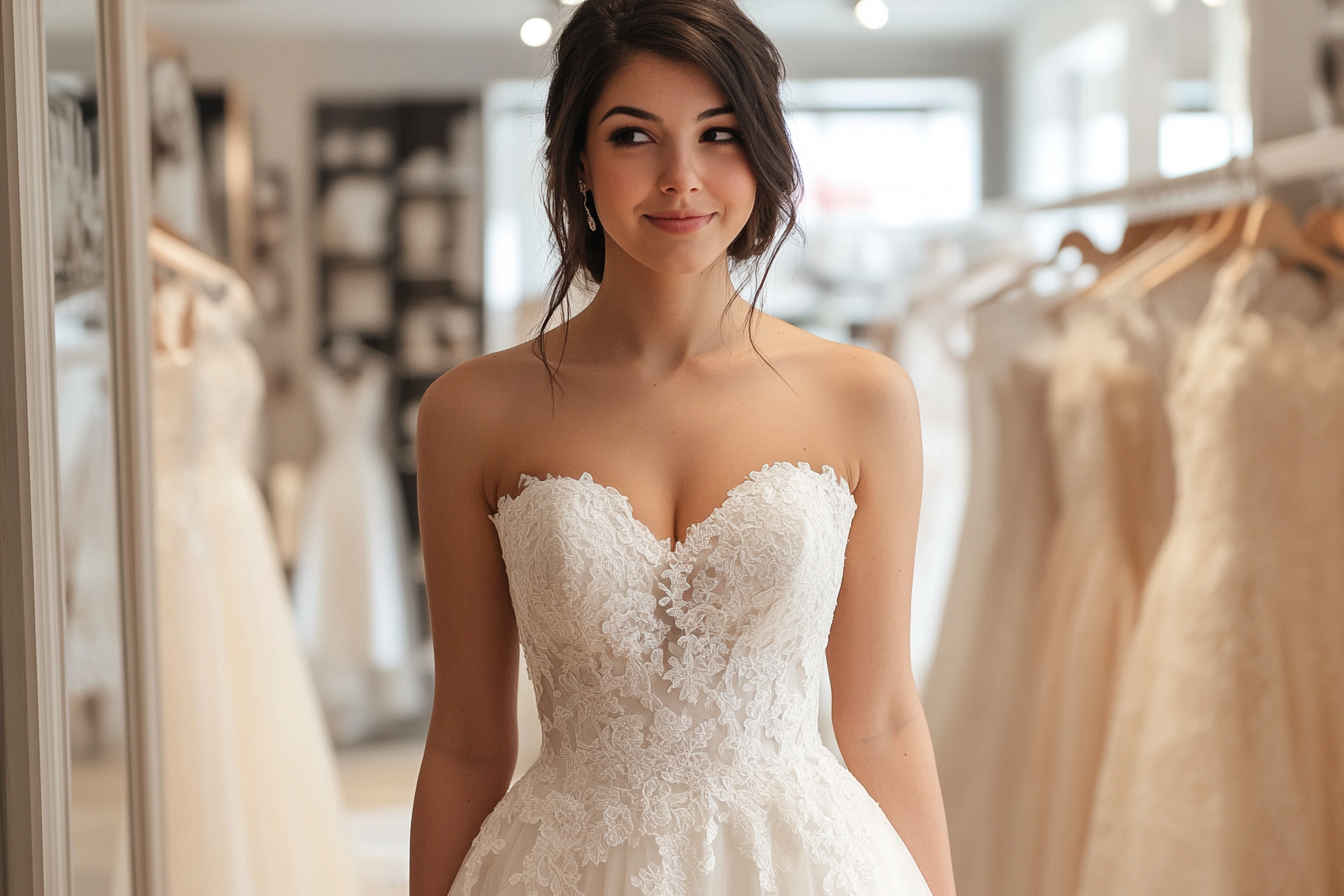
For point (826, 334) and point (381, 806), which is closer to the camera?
point (381, 806)

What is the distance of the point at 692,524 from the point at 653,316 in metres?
0.21

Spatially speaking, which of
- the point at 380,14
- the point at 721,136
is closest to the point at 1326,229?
the point at 721,136

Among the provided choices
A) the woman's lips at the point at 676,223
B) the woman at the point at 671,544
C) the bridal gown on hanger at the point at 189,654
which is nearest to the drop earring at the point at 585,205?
the woman at the point at 671,544

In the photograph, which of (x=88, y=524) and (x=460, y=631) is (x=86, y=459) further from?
(x=460, y=631)

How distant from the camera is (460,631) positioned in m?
1.13

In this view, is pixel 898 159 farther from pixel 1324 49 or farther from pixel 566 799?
pixel 566 799

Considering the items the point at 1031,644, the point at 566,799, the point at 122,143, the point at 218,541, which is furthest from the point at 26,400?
the point at 1031,644

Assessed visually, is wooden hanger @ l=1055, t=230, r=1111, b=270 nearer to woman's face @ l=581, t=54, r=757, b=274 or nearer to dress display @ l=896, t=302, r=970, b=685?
dress display @ l=896, t=302, r=970, b=685

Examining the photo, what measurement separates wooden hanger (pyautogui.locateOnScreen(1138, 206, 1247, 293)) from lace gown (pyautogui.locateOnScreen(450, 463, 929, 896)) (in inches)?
50.5

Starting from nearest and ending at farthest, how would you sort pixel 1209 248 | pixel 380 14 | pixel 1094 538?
1. pixel 1209 248
2. pixel 1094 538
3. pixel 380 14

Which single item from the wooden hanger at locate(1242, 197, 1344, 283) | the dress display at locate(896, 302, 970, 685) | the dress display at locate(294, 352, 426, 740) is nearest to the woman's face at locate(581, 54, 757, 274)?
the wooden hanger at locate(1242, 197, 1344, 283)

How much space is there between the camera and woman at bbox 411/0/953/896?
1004 millimetres

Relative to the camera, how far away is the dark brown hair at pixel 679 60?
0.99 m

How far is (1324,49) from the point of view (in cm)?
200
